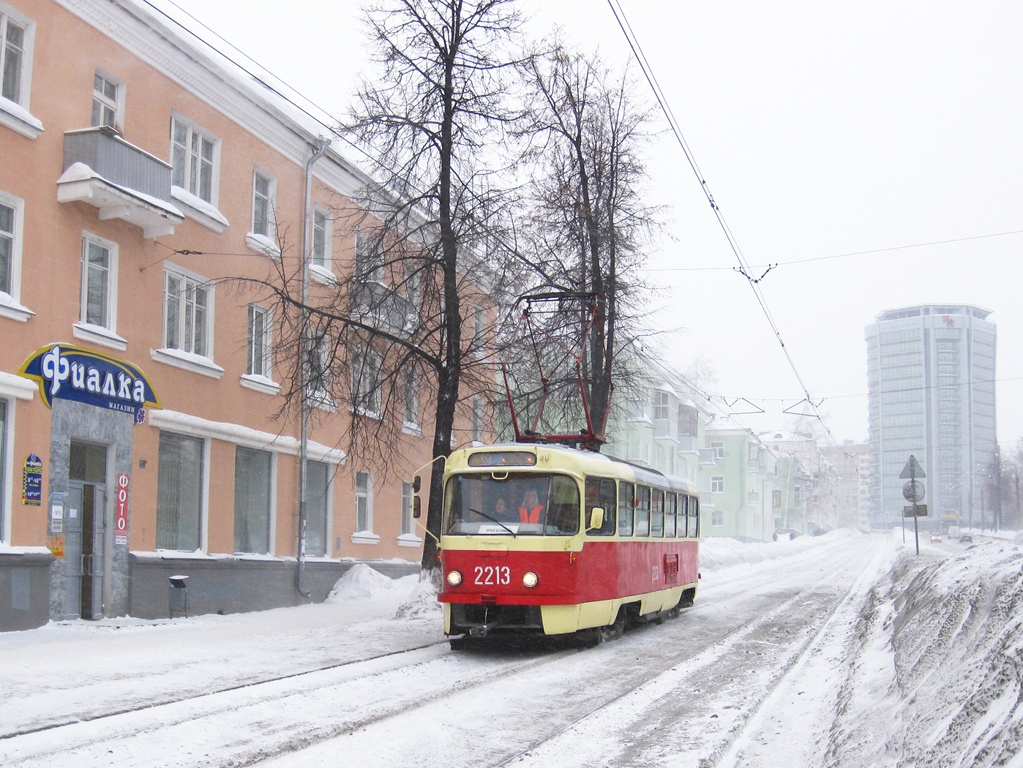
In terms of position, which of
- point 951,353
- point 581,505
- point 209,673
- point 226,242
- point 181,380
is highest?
point 951,353

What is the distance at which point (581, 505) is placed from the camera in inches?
524

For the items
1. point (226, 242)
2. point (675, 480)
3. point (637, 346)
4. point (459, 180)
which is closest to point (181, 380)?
point (226, 242)

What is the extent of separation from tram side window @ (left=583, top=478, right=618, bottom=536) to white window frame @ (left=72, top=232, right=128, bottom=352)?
878 cm

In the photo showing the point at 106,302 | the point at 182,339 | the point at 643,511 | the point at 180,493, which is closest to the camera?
the point at 643,511

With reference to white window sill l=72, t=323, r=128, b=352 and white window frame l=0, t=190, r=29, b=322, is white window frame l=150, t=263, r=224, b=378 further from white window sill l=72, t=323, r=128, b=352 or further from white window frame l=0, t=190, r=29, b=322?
white window frame l=0, t=190, r=29, b=322

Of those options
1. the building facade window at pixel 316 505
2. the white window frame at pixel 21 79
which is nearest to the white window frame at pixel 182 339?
the white window frame at pixel 21 79

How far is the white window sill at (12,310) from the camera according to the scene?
1534 centimetres

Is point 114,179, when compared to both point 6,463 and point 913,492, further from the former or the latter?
point 913,492

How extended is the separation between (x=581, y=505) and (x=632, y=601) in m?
2.85

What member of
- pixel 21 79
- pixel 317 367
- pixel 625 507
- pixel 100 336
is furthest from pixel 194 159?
pixel 625 507

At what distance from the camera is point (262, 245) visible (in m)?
22.2

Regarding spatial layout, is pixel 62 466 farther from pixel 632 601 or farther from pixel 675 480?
pixel 675 480

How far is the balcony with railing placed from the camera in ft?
54.5

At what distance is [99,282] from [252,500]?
248 inches
